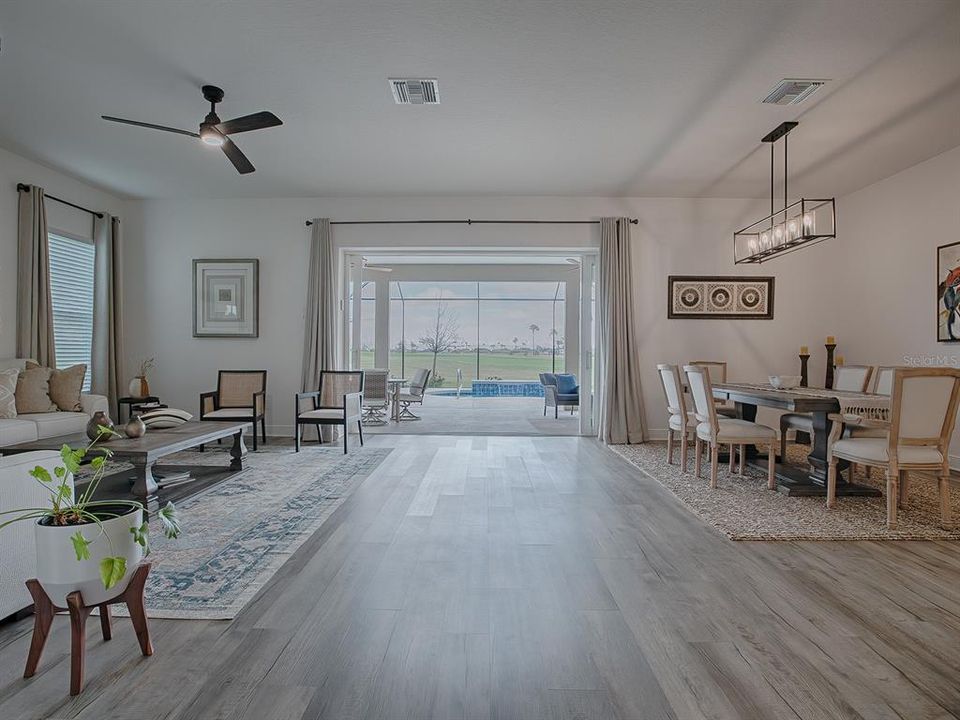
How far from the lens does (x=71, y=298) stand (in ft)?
18.7

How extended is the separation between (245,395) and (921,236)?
7.14 m

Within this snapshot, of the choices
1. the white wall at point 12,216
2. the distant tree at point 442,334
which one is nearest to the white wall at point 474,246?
the white wall at point 12,216

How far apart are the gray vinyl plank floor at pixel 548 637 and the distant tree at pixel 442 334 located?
28.6ft

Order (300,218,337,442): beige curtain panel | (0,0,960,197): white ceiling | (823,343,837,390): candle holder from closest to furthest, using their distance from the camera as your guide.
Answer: (0,0,960,197): white ceiling
(823,343,837,390): candle holder
(300,218,337,442): beige curtain panel

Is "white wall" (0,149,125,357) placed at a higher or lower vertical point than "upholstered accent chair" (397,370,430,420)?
higher

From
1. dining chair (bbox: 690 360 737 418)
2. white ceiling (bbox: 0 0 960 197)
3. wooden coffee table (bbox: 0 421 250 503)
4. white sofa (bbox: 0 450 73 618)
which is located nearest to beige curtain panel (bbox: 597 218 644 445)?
dining chair (bbox: 690 360 737 418)

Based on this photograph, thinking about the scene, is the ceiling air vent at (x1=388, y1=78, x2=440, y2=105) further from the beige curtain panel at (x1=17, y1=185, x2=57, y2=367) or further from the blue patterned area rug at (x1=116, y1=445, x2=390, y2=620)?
the beige curtain panel at (x1=17, y1=185, x2=57, y2=367)

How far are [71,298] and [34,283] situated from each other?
2.45ft

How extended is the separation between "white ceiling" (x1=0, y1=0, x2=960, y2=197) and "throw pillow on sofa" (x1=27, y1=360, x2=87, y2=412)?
2.08 m

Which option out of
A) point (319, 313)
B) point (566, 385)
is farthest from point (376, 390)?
point (566, 385)

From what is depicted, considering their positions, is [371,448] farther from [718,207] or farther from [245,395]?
[718,207]

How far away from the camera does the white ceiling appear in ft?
9.27

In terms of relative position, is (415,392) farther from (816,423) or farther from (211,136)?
(816,423)

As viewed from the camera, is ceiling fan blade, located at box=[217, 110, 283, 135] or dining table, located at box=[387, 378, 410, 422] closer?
ceiling fan blade, located at box=[217, 110, 283, 135]
